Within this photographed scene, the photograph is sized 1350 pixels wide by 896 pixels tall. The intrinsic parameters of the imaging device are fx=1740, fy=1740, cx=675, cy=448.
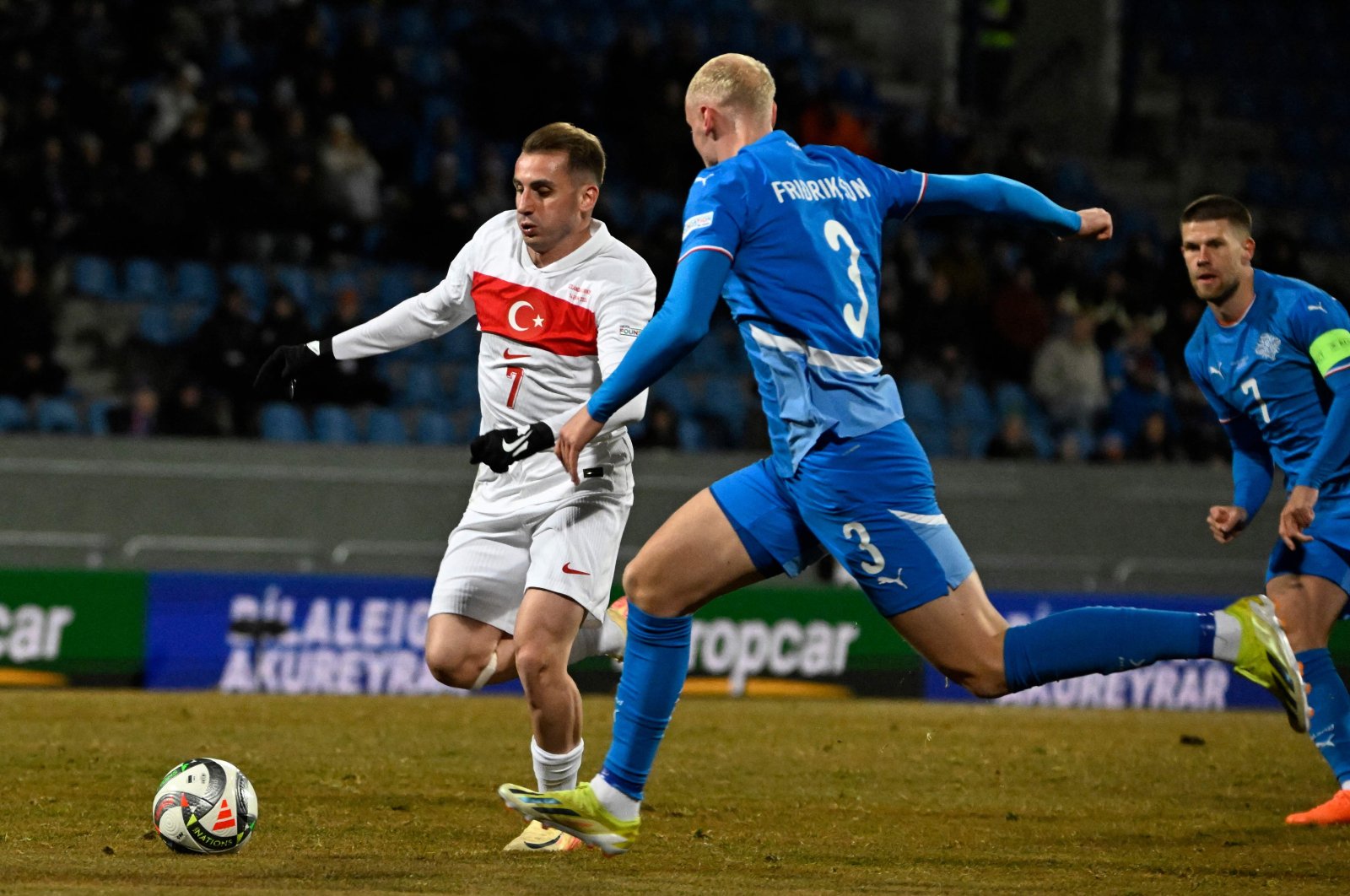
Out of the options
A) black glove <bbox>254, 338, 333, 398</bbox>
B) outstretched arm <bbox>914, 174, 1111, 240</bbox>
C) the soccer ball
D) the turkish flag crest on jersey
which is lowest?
the soccer ball

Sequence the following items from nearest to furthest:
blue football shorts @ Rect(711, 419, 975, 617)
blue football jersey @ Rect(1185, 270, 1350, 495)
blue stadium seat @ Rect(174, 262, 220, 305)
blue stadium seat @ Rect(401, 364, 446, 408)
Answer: blue football shorts @ Rect(711, 419, 975, 617), blue football jersey @ Rect(1185, 270, 1350, 495), blue stadium seat @ Rect(174, 262, 220, 305), blue stadium seat @ Rect(401, 364, 446, 408)

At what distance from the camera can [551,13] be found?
65.8 feet

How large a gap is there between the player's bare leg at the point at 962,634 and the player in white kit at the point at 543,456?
1.52 meters

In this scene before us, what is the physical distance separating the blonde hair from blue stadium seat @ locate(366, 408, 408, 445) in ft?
35.2

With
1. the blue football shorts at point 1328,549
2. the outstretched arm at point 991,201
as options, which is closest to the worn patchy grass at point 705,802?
the blue football shorts at point 1328,549

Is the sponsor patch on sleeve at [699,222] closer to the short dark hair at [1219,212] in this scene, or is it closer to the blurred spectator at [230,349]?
the short dark hair at [1219,212]

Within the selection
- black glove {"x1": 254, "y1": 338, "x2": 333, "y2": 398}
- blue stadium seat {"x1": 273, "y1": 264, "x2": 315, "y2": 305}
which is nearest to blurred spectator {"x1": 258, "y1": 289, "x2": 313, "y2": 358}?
blue stadium seat {"x1": 273, "y1": 264, "x2": 315, "y2": 305}

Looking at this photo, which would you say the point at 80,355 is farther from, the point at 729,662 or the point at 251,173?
the point at 729,662

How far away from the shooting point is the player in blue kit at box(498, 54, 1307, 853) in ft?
17.8

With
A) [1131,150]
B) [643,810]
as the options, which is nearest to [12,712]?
[643,810]

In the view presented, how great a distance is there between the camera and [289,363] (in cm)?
697

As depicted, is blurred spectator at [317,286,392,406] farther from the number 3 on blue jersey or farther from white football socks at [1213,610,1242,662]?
white football socks at [1213,610,1242,662]

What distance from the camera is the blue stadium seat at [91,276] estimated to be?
51.8ft

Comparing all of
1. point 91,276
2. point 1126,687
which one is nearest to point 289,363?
point 91,276
